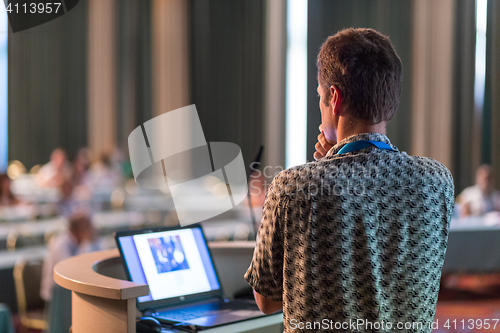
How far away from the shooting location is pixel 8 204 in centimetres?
424

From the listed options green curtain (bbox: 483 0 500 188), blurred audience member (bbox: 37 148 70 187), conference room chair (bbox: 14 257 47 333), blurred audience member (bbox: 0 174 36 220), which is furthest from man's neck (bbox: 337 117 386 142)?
blurred audience member (bbox: 37 148 70 187)

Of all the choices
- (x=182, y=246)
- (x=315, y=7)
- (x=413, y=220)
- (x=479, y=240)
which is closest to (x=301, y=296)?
(x=413, y=220)

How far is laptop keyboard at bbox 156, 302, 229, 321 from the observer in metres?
1.39

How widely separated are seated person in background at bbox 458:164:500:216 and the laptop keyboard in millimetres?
3857

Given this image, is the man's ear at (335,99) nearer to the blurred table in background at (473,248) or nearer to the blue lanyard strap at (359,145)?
the blue lanyard strap at (359,145)

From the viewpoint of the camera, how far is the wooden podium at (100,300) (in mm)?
1131

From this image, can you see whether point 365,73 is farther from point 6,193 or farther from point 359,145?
point 6,193

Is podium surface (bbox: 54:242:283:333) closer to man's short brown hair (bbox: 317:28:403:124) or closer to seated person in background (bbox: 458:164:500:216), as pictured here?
man's short brown hair (bbox: 317:28:403:124)

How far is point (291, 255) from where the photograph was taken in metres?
0.82

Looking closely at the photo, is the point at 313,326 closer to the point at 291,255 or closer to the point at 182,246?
the point at 291,255

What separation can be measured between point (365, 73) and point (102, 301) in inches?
31.9

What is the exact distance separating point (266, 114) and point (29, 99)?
2726 mm

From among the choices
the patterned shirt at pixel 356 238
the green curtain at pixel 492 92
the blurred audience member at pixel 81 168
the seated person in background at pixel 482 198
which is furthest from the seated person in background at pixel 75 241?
the green curtain at pixel 492 92

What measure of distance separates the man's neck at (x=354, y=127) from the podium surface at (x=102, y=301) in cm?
60
